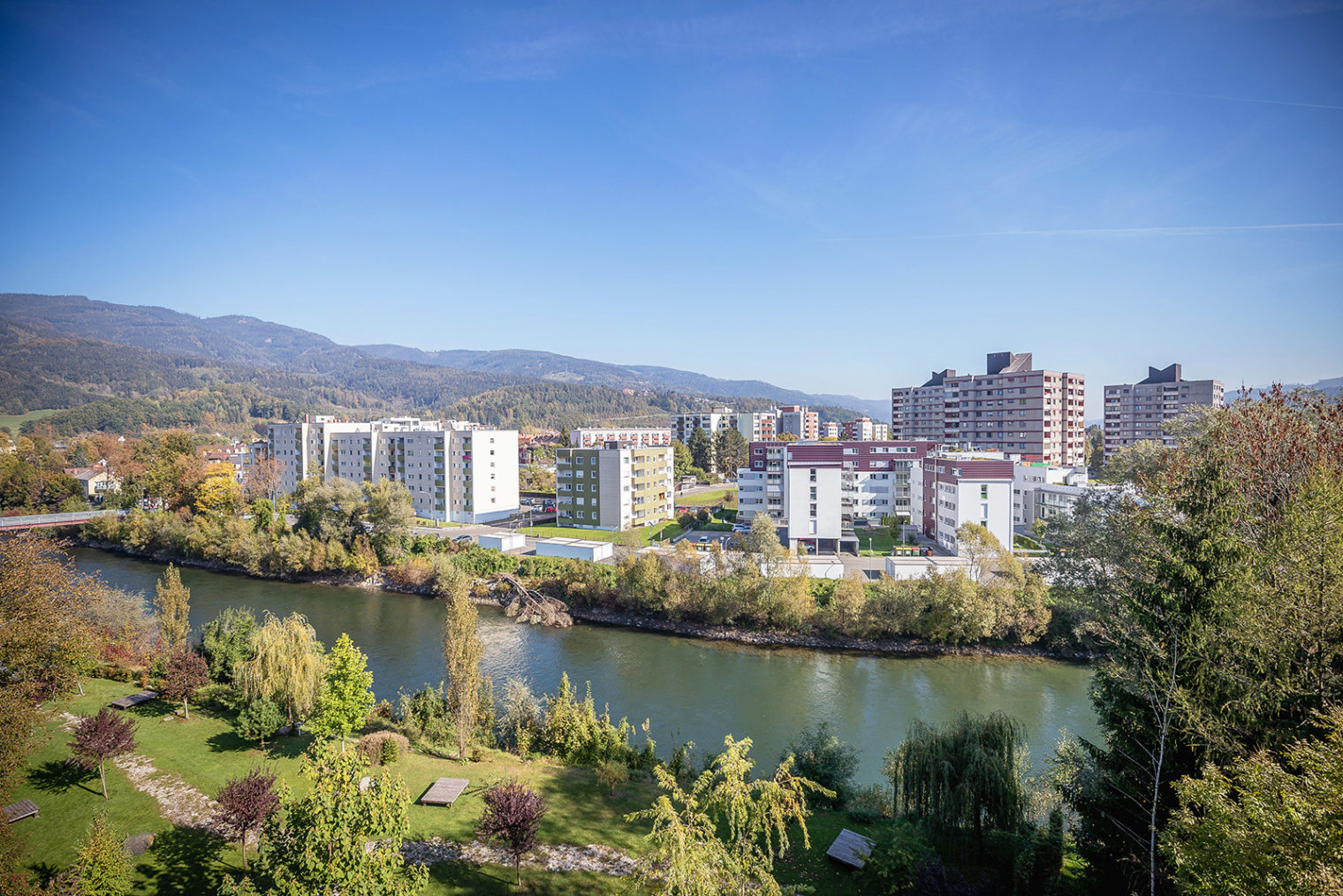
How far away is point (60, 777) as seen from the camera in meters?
→ 7.94

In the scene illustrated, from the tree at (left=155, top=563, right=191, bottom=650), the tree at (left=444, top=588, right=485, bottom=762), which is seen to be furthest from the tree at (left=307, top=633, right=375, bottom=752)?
the tree at (left=155, top=563, right=191, bottom=650)

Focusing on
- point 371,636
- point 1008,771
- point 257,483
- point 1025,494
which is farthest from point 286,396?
point 1008,771

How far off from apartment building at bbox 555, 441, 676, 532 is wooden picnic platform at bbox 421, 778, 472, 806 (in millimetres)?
23274

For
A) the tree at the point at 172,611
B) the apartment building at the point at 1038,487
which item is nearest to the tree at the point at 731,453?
the apartment building at the point at 1038,487

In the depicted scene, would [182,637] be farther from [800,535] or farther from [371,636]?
[800,535]

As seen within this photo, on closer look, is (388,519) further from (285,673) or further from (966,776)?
(966,776)

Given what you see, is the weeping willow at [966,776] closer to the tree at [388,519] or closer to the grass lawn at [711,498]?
the tree at [388,519]

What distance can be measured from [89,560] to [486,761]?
33.1 metres

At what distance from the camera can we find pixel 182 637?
491 inches

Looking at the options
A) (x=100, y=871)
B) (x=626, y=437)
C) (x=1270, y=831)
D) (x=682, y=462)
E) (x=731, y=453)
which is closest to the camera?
(x=1270, y=831)

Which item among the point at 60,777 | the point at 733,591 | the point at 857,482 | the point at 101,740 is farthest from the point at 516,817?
the point at 857,482

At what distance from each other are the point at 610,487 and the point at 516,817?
25.9 m

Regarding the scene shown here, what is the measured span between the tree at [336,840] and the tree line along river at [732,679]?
8.20 metres

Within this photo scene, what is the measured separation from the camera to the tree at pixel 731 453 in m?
53.7
